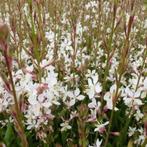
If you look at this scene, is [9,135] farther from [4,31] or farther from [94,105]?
[4,31]

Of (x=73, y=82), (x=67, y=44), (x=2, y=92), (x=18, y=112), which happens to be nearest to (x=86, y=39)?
(x=67, y=44)

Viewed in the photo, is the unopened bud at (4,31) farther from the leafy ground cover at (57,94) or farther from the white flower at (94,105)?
the white flower at (94,105)

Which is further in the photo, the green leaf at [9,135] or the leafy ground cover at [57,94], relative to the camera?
the green leaf at [9,135]

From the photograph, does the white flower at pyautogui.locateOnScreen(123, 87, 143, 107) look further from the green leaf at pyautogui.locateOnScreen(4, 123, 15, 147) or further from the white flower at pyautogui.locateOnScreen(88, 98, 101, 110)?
the green leaf at pyautogui.locateOnScreen(4, 123, 15, 147)

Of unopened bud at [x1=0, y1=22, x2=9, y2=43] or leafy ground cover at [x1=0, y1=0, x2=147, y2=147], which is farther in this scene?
leafy ground cover at [x1=0, y1=0, x2=147, y2=147]

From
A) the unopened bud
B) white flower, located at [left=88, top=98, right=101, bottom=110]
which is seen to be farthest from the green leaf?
the unopened bud

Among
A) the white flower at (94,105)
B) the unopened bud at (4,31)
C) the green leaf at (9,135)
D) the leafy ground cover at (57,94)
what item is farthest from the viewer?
the green leaf at (9,135)

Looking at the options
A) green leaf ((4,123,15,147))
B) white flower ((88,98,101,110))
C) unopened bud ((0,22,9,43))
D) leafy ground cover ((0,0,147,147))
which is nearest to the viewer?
unopened bud ((0,22,9,43))

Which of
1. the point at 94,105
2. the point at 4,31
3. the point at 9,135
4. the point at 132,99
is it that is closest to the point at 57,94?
the point at 94,105

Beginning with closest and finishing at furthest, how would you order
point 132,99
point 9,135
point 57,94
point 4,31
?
point 4,31
point 57,94
point 132,99
point 9,135

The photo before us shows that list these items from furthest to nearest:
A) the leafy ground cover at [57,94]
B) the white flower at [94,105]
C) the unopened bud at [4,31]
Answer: the white flower at [94,105]
the leafy ground cover at [57,94]
the unopened bud at [4,31]

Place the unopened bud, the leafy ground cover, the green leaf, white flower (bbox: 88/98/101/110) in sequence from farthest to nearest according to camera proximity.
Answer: the green leaf < white flower (bbox: 88/98/101/110) < the leafy ground cover < the unopened bud

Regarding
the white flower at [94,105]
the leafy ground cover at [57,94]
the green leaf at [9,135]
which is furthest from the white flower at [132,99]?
the green leaf at [9,135]

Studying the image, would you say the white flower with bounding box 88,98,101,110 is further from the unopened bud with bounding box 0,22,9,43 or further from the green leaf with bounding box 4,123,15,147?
the unopened bud with bounding box 0,22,9,43
